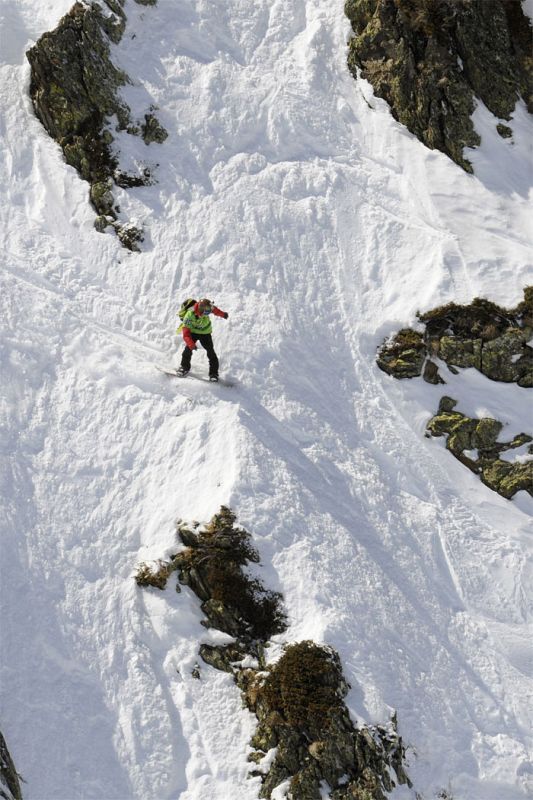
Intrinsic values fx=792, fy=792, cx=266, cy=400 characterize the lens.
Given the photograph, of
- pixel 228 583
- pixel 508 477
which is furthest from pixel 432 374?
pixel 228 583

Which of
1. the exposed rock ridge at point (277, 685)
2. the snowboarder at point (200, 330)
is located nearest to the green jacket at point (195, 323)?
the snowboarder at point (200, 330)

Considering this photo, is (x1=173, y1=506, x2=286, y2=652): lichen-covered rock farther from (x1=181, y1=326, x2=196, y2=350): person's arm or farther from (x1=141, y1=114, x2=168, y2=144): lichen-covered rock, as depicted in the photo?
(x1=141, y1=114, x2=168, y2=144): lichen-covered rock

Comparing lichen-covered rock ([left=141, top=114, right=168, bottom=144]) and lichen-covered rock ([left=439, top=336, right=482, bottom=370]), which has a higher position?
lichen-covered rock ([left=141, top=114, right=168, bottom=144])

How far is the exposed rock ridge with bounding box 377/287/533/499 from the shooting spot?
21.0 metres

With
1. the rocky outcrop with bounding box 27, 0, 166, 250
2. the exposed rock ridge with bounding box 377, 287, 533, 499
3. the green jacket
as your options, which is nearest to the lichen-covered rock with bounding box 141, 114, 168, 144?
the rocky outcrop with bounding box 27, 0, 166, 250

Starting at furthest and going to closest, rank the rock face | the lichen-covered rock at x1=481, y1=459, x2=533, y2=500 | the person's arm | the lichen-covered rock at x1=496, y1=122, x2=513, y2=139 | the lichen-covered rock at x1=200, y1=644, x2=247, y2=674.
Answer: the lichen-covered rock at x1=496, y1=122, x2=513, y2=139, the rock face, the lichen-covered rock at x1=481, y1=459, x2=533, y2=500, the person's arm, the lichen-covered rock at x1=200, y1=644, x2=247, y2=674

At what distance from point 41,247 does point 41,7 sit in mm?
8654

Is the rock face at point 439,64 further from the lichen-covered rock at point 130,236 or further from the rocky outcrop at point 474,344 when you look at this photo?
the lichen-covered rock at point 130,236

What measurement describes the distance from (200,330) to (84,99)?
30.2ft

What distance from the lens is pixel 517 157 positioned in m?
24.7

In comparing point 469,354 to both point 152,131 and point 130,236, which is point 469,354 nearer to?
point 130,236

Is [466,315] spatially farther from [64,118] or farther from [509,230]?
[64,118]

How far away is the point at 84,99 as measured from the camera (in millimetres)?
24125

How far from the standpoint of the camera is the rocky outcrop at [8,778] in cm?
1541
